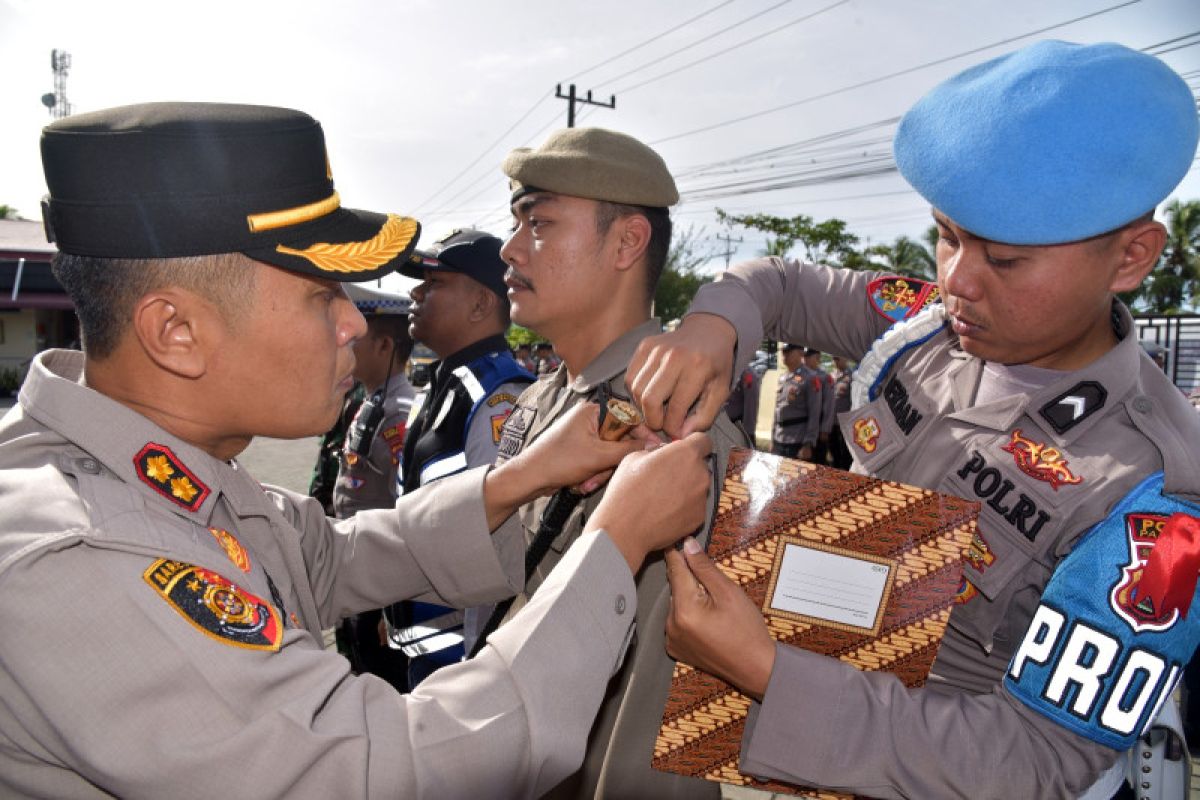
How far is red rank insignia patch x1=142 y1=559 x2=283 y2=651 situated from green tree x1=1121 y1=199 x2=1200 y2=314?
4606 cm

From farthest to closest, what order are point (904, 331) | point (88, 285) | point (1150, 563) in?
point (904, 331) → point (88, 285) → point (1150, 563)

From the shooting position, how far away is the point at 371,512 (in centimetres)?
215

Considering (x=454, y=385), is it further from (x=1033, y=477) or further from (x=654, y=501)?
(x=1033, y=477)

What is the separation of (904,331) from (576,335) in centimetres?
111

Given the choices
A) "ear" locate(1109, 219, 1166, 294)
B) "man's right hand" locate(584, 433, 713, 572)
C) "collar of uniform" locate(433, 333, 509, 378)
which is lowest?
"collar of uniform" locate(433, 333, 509, 378)

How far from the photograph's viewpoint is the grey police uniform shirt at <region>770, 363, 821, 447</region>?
10.8 metres

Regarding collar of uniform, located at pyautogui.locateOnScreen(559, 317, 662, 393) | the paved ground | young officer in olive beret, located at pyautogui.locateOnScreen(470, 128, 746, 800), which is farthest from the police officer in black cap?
the paved ground

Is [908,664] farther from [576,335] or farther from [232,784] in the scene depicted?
[576,335]

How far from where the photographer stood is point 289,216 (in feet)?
4.74

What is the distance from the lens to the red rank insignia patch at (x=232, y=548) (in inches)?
54.0

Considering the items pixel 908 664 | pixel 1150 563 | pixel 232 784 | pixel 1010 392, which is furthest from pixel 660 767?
pixel 1010 392

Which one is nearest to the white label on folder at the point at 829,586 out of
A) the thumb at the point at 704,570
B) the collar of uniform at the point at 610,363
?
the thumb at the point at 704,570

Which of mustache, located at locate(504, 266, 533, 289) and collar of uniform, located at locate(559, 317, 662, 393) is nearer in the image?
collar of uniform, located at locate(559, 317, 662, 393)

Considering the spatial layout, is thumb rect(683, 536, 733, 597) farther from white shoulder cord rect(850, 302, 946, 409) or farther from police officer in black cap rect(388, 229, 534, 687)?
police officer in black cap rect(388, 229, 534, 687)
